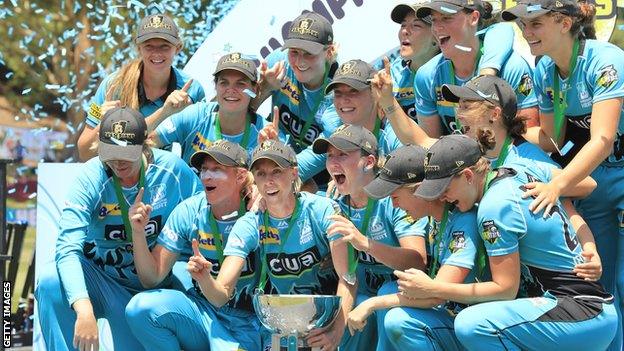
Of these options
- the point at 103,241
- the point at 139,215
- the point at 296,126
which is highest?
the point at 296,126

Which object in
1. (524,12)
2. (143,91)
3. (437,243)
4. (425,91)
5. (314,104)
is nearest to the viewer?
(437,243)

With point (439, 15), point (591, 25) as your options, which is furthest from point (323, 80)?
point (591, 25)

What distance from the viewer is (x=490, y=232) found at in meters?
5.24

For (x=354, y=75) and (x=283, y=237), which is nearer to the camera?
(x=283, y=237)

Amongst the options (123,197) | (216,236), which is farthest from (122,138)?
(216,236)

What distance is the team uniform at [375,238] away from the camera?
6.11 meters

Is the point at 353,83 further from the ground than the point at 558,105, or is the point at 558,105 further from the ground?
the point at 353,83

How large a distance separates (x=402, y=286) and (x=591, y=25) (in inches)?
73.3

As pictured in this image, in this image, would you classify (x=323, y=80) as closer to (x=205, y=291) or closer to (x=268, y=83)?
(x=268, y=83)

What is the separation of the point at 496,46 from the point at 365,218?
1.23 m

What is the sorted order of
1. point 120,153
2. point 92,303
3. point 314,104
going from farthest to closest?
point 314,104
point 92,303
point 120,153

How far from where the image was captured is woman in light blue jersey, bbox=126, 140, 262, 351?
6270mm

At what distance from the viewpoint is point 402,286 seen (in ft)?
17.7

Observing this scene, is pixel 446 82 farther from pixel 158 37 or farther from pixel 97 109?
pixel 97 109
